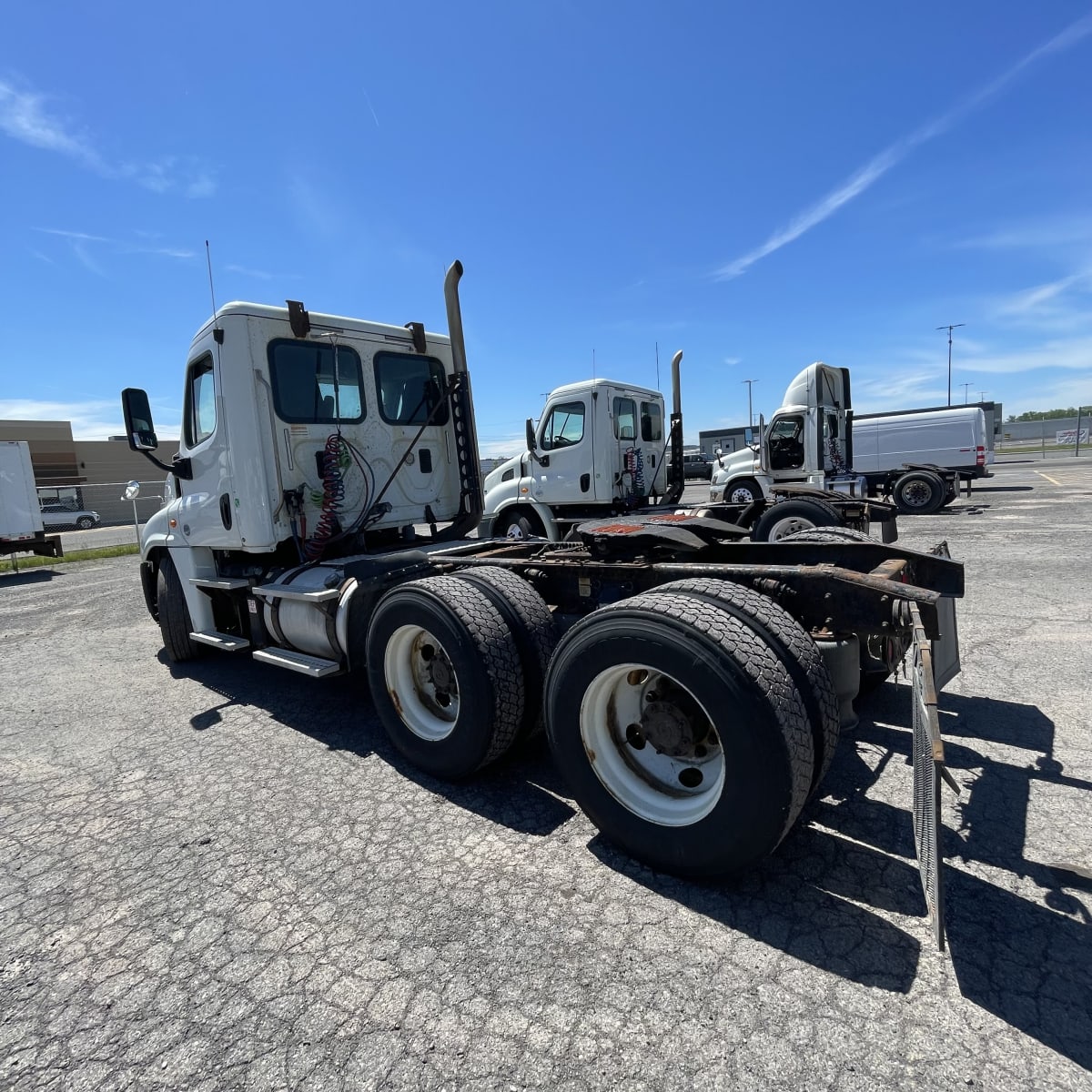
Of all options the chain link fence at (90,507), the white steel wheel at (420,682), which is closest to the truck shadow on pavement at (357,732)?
the white steel wheel at (420,682)

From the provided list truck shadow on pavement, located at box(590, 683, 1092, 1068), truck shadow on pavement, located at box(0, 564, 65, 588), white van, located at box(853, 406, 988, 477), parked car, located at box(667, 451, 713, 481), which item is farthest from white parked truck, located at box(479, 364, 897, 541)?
parked car, located at box(667, 451, 713, 481)

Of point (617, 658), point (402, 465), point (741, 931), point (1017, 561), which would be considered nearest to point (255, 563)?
point (402, 465)

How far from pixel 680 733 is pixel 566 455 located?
8064mm

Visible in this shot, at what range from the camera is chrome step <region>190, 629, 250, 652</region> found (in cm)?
530

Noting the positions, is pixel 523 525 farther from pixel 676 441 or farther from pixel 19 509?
pixel 19 509

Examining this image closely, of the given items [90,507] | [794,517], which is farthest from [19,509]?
[90,507]

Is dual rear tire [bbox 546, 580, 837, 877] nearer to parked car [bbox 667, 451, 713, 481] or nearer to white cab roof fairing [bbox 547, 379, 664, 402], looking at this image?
white cab roof fairing [bbox 547, 379, 664, 402]

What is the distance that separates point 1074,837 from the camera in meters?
2.78

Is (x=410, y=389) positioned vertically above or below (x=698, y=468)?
above

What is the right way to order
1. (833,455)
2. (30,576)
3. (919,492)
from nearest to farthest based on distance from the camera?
(833,455)
(30,576)
(919,492)

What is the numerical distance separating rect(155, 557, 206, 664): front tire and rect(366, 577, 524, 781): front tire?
3199 millimetres

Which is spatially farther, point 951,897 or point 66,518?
point 66,518

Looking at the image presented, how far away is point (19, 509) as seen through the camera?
50.1ft

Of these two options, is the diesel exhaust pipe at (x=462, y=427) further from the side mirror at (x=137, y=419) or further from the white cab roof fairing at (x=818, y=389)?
the white cab roof fairing at (x=818, y=389)
